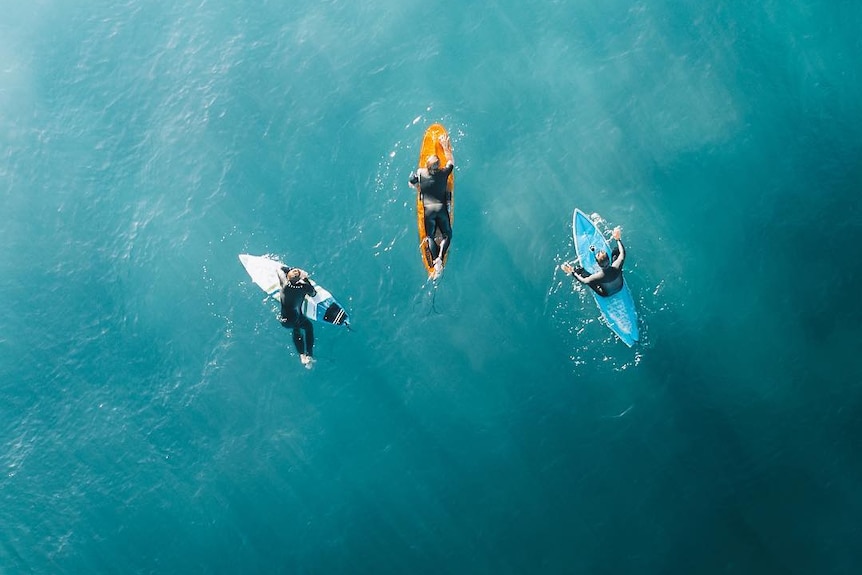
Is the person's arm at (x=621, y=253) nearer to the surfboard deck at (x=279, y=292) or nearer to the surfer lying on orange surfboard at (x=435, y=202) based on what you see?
the surfer lying on orange surfboard at (x=435, y=202)

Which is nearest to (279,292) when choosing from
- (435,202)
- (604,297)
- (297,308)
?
(297,308)

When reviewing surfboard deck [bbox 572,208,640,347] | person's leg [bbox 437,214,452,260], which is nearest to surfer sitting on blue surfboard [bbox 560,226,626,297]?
surfboard deck [bbox 572,208,640,347]

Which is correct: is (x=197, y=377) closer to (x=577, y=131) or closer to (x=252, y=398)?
(x=252, y=398)

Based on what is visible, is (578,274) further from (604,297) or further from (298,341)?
(298,341)

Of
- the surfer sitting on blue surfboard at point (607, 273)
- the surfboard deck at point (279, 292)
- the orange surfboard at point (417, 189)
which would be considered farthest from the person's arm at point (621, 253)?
the surfboard deck at point (279, 292)

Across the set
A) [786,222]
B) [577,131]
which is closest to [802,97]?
[786,222]

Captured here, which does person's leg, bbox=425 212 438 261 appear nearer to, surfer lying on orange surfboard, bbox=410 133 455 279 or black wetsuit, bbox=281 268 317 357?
surfer lying on orange surfboard, bbox=410 133 455 279
